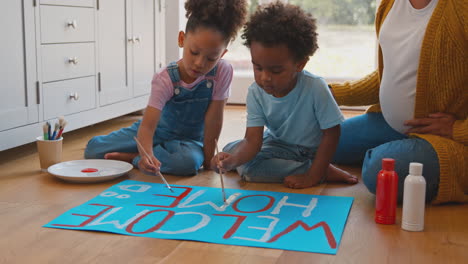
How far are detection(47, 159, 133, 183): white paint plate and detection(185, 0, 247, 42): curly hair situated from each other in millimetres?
472

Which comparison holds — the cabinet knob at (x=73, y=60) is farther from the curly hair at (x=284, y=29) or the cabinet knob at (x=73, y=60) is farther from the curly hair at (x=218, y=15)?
the curly hair at (x=284, y=29)

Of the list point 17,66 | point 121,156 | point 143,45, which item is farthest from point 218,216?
point 143,45

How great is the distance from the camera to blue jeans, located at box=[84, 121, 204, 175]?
6.24 feet

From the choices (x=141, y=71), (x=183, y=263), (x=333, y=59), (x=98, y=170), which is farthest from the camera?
(x=333, y=59)

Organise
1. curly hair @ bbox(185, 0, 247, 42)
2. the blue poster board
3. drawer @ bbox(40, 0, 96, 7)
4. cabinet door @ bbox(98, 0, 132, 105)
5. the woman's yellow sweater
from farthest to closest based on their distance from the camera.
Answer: cabinet door @ bbox(98, 0, 132, 105) < drawer @ bbox(40, 0, 96, 7) < curly hair @ bbox(185, 0, 247, 42) < the woman's yellow sweater < the blue poster board

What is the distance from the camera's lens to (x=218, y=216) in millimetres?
1462

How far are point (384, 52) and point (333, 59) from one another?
1.93 m

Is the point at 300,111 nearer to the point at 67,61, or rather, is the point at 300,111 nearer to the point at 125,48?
the point at 67,61

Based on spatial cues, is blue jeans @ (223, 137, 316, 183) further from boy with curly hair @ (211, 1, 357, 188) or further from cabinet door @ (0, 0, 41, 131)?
cabinet door @ (0, 0, 41, 131)

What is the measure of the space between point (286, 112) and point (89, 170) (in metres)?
0.62

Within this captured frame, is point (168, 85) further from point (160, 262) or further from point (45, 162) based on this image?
point (160, 262)

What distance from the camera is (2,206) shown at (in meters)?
1.56

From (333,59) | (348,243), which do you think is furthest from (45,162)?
(333,59)

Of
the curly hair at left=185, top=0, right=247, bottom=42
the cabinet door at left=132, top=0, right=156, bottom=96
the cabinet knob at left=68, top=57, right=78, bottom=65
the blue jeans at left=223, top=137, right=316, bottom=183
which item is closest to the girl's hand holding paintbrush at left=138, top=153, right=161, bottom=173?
the blue jeans at left=223, top=137, right=316, bottom=183
